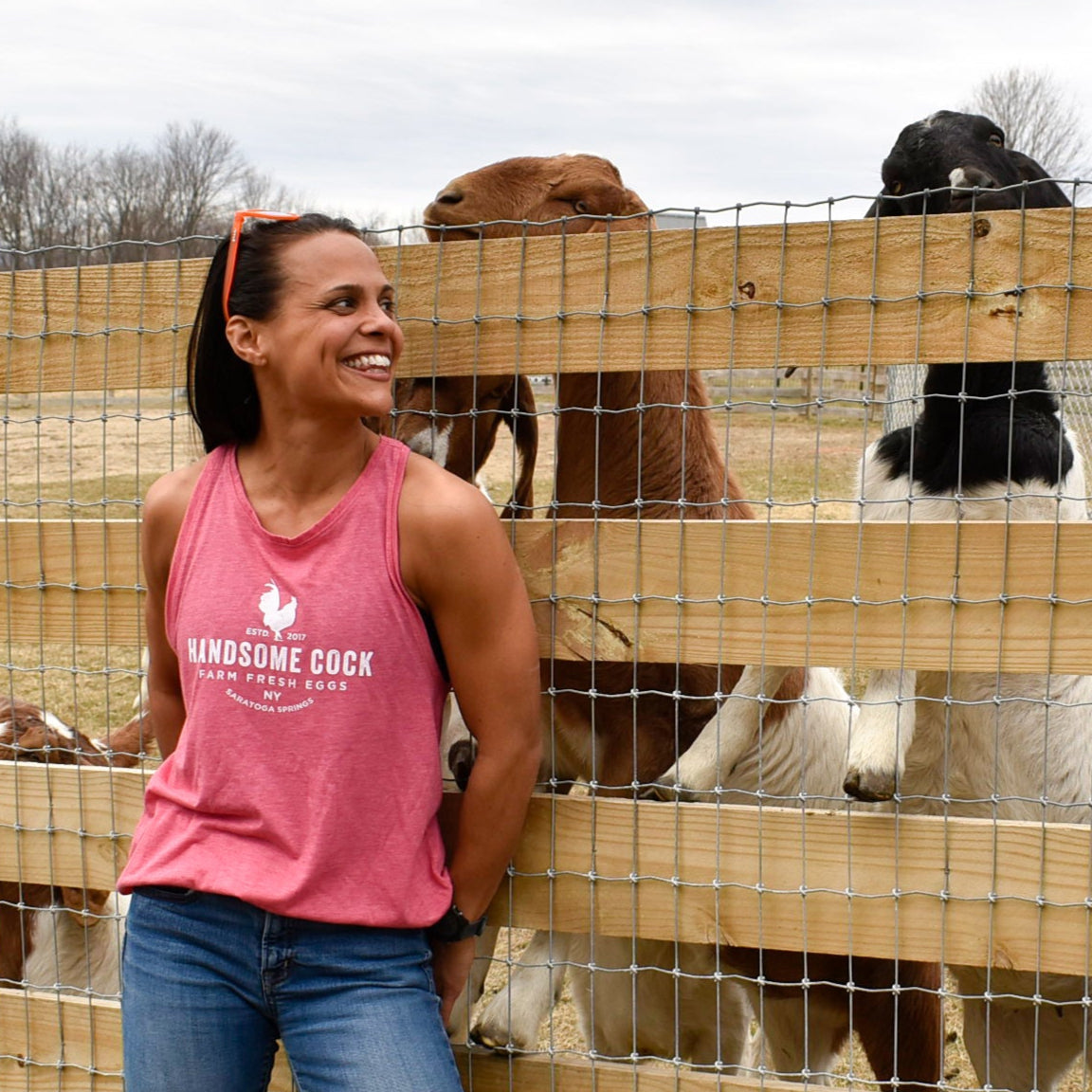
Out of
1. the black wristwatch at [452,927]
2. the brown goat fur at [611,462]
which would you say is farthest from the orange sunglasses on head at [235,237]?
the black wristwatch at [452,927]

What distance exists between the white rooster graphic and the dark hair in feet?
1.24

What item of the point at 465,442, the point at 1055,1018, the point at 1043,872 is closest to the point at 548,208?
the point at 465,442

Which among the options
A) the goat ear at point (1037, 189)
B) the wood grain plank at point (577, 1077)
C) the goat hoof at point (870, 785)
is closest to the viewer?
the goat hoof at point (870, 785)

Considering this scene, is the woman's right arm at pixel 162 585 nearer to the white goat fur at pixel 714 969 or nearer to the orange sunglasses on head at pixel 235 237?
the orange sunglasses on head at pixel 235 237

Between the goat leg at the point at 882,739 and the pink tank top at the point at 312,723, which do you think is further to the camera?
the goat leg at the point at 882,739

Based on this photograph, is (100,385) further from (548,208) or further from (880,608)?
(880,608)

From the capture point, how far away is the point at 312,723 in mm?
2092

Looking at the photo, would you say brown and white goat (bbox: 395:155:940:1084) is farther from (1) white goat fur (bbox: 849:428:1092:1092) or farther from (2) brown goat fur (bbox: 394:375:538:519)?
(1) white goat fur (bbox: 849:428:1092:1092)

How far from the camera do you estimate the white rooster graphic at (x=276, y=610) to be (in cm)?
208

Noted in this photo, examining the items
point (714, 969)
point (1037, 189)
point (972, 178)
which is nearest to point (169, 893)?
point (714, 969)

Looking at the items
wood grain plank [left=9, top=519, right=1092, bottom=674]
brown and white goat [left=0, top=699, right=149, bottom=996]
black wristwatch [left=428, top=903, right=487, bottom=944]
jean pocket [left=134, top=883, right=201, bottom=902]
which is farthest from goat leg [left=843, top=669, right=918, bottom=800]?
brown and white goat [left=0, top=699, right=149, bottom=996]

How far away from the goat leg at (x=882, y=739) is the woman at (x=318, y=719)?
65 centimetres

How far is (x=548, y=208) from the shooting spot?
3152mm

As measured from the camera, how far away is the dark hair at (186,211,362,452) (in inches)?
84.5
